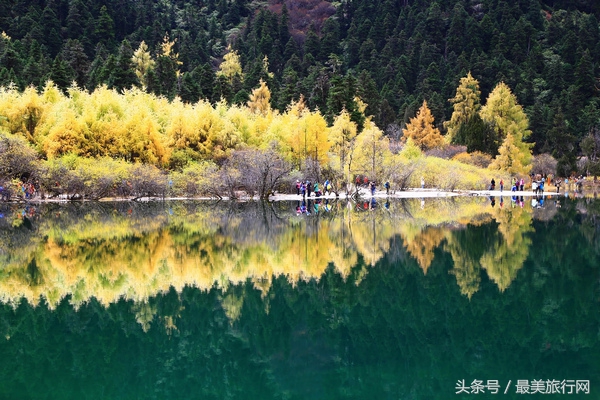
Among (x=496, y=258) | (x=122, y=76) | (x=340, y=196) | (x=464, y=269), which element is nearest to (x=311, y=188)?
(x=340, y=196)

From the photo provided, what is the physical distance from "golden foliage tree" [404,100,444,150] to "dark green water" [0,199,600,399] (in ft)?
144

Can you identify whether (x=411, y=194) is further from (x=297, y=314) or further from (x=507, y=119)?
(x=297, y=314)

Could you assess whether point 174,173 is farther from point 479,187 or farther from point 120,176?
point 479,187

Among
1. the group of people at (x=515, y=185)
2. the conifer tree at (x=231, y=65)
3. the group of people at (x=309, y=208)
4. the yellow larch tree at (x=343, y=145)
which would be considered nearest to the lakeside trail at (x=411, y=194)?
the group of people at (x=515, y=185)

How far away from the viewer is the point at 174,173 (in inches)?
1591

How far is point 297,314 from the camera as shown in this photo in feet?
35.9

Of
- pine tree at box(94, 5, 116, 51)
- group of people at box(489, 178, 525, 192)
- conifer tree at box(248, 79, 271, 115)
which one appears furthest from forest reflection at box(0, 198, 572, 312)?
pine tree at box(94, 5, 116, 51)

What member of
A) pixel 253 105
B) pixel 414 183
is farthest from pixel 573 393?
pixel 253 105

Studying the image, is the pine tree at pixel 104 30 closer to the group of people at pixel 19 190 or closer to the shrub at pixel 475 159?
the shrub at pixel 475 159

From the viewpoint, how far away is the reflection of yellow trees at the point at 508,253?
1396 cm

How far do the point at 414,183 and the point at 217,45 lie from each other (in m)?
71.3

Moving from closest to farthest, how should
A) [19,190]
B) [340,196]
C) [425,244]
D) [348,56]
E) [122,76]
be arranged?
1. [425,244]
2. [19,190]
3. [340,196]
4. [122,76]
5. [348,56]

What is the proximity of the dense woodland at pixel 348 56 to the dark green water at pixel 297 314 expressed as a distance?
25510 mm

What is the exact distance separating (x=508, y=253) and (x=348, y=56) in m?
89.1
